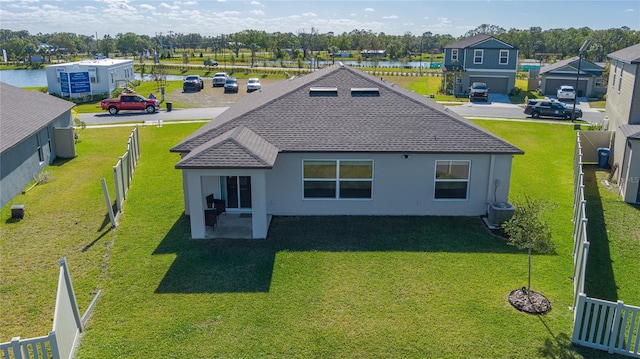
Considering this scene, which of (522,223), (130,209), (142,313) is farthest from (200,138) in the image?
(522,223)

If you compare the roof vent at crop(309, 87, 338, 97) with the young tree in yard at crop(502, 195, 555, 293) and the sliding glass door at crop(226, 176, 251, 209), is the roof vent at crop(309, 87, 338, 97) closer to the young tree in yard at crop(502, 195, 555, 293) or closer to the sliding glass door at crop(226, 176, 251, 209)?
the sliding glass door at crop(226, 176, 251, 209)

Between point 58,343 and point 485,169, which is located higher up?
point 485,169

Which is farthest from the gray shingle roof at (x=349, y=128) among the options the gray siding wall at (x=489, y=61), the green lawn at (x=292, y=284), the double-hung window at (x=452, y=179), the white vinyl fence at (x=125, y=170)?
the gray siding wall at (x=489, y=61)

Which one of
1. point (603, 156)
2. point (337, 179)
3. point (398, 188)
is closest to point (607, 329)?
point (398, 188)

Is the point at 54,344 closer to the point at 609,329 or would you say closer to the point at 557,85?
→ the point at 609,329

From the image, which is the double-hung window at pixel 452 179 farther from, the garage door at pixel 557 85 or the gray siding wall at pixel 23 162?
the garage door at pixel 557 85

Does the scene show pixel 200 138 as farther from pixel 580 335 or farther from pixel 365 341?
pixel 580 335
